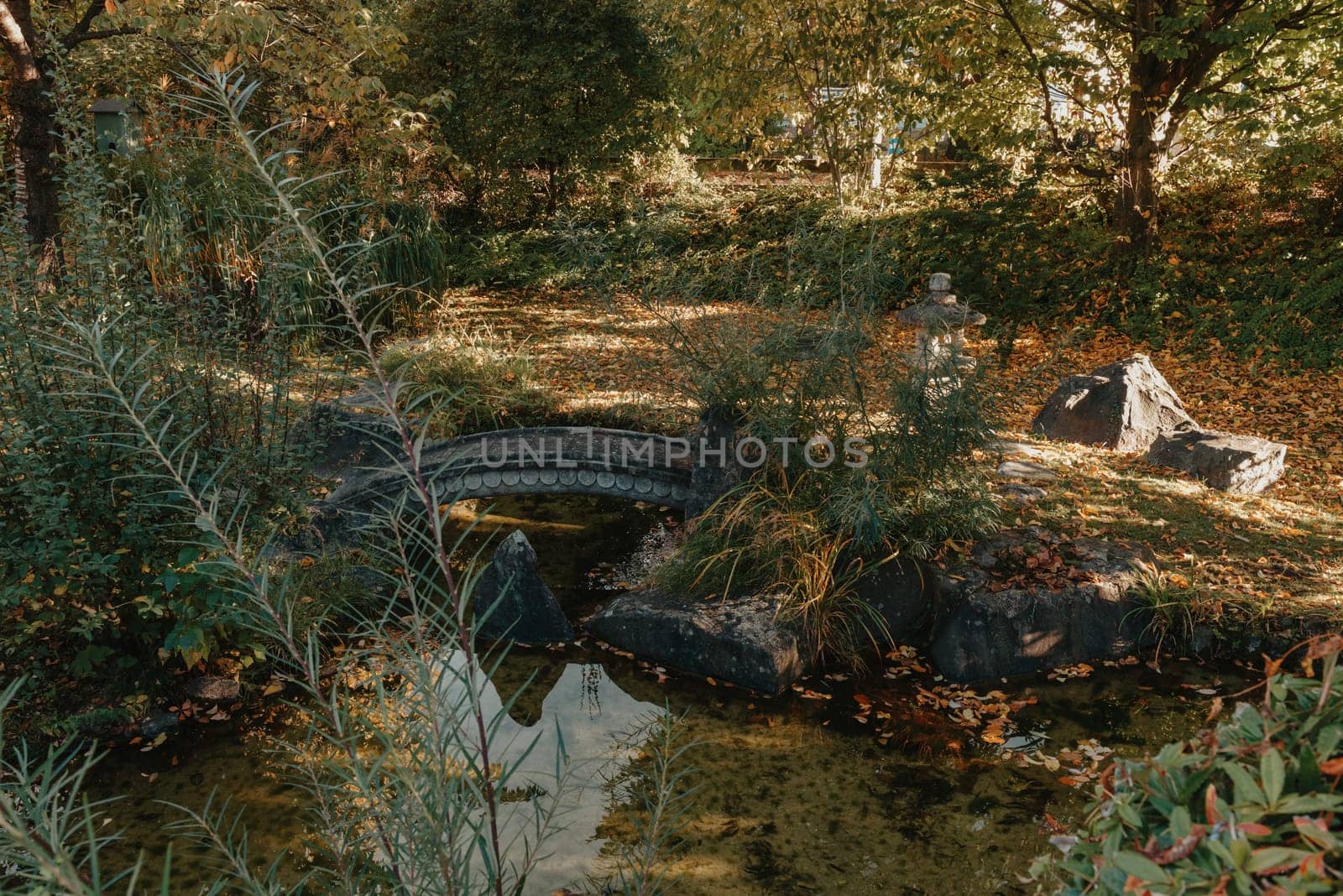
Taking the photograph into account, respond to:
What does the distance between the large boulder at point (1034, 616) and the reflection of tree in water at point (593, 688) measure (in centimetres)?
161

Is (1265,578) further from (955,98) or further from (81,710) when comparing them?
(955,98)

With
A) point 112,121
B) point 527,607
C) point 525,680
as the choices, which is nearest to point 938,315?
point 527,607

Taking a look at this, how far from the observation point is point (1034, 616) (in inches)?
174

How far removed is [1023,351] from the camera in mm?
8945

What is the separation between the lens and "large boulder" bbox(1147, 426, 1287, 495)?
5.85 m

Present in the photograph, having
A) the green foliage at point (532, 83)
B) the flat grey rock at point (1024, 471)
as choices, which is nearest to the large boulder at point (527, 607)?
the flat grey rock at point (1024, 471)

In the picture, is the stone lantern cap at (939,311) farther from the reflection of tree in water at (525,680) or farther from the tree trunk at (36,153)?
the tree trunk at (36,153)

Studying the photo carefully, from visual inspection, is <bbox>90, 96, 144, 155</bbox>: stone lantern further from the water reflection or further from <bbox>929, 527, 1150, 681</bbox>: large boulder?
<bbox>929, 527, 1150, 681</bbox>: large boulder

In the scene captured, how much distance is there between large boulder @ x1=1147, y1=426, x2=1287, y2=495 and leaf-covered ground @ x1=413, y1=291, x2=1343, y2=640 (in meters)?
0.11

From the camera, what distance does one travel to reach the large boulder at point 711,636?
427 cm

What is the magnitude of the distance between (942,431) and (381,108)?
533cm

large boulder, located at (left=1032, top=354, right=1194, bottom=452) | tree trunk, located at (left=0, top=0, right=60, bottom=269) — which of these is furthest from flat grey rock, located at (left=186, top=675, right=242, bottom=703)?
large boulder, located at (left=1032, top=354, right=1194, bottom=452)

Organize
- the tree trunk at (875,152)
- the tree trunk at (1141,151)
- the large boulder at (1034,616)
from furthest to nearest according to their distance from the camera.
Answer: the tree trunk at (875,152)
the tree trunk at (1141,151)
the large boulder at (1034,616)

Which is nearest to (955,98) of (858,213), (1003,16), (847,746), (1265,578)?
(1003,16)
